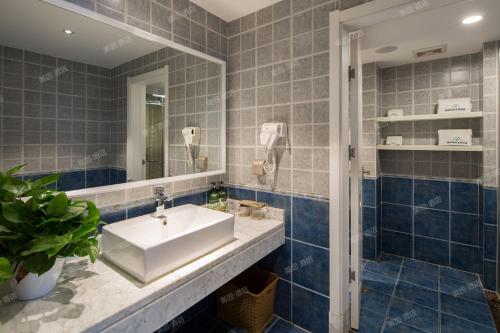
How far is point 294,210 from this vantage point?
171cm

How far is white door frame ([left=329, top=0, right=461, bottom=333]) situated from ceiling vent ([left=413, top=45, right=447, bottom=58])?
55.8 inches

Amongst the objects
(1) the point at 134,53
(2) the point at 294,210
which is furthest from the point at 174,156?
(2) the point at 294,210

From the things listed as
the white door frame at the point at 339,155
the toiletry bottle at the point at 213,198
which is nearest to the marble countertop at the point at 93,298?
the toiletry bottle at the point at 213,198

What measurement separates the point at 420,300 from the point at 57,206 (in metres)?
2.68

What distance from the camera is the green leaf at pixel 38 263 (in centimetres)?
78

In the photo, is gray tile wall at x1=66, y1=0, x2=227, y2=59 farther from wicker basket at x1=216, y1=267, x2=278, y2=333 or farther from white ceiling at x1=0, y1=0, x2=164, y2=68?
wicker basket at x1=216, y1=267, x2=278, y2=333

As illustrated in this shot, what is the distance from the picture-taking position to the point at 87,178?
4.28 ft

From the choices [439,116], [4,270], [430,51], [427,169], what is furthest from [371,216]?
[4,270]

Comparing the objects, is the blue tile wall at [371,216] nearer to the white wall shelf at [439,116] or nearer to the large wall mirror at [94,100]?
the white wall shelf at [439,116]

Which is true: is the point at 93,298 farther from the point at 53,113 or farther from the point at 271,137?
the point at 271,137

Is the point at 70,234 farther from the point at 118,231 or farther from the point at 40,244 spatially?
the point at 118,231

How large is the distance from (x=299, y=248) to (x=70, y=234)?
1319 mm

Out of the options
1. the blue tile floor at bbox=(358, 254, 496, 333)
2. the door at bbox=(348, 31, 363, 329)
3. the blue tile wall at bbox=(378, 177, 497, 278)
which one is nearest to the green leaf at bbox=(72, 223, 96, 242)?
the door at bbox=(348, 31, 363, 329)

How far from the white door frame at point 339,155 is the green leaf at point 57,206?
1.32 metres
